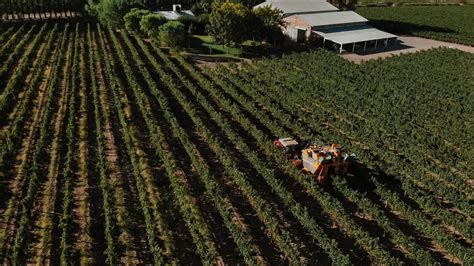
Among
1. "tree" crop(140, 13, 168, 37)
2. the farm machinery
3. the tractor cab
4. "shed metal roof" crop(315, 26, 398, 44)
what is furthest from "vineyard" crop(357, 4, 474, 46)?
the farm machinery

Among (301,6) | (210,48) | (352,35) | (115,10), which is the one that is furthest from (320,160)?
(115,10)

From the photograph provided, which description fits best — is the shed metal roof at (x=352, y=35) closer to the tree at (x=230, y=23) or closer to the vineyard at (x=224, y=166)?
the tree at (x=230, y=23)

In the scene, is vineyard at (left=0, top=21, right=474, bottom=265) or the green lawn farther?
the green lawn

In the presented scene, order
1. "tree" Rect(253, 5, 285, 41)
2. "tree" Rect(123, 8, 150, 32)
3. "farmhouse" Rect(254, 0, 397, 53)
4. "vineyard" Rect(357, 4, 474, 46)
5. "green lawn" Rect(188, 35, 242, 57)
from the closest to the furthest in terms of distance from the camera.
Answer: "green lawn" Rect(188, 35, 242, 57)
"tree" Rect(253, 5, 285, 41)
"tree" Rect(123, 8, 150, 32)
"farmhouse" Rect(254, 0, 397, 53)
"vineyard" Rect(357, 4, 474, 46)

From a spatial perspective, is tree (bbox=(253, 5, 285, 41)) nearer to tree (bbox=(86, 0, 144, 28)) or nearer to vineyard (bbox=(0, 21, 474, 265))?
vineyard (bbox=(0, 21, 474, 265))

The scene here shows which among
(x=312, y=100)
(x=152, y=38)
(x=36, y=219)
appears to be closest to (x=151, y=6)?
(x=152, y=38)

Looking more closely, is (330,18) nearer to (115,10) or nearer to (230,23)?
(230,23)

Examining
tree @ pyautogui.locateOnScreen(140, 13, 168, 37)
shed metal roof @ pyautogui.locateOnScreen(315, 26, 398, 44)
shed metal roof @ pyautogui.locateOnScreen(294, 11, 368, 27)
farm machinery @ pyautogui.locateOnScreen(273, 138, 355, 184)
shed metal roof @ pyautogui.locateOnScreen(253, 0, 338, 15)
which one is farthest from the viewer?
shed metal roof @ pyautogui.locateOnScreen(253, 0, 338, 15)

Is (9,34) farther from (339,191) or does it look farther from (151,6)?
(339,191)
